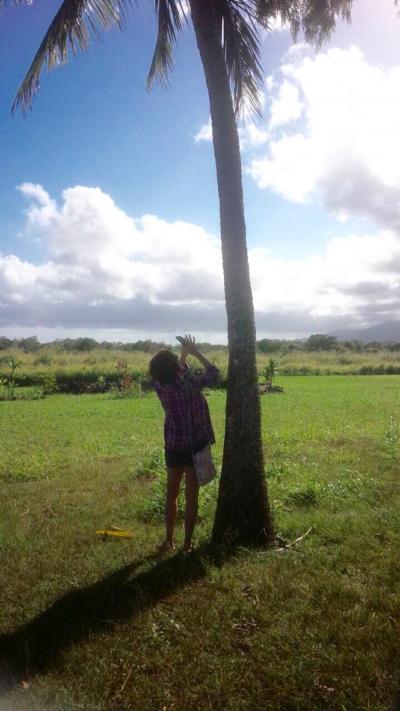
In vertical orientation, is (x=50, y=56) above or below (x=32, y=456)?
above

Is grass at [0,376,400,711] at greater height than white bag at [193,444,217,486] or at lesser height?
lesser

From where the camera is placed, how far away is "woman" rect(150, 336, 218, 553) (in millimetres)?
4605

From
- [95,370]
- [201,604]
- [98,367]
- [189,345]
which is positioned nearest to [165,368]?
[189,345]

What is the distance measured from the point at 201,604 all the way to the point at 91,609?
887 mm

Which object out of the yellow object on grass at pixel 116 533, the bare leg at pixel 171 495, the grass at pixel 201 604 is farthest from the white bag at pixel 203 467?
the yellow object on grass at pixel 116 533

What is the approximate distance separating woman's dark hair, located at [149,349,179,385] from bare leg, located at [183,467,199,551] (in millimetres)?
946

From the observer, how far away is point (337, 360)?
5353 cm

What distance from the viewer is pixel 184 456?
4641 mm

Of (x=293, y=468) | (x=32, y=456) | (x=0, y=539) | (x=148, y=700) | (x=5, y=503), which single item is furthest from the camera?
(x=32, y=456)

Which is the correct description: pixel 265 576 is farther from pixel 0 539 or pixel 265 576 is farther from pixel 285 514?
pixel 0 539

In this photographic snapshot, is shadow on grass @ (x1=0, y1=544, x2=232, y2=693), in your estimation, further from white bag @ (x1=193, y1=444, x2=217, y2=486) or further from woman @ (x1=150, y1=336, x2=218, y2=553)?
white bag @ (x1=193, y1=444, x2=217, y2=486)

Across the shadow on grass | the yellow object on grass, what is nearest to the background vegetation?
the yellow object on grass

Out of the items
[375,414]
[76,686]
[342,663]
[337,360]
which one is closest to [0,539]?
[76,686]

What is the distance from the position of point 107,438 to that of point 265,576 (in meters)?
8.76
